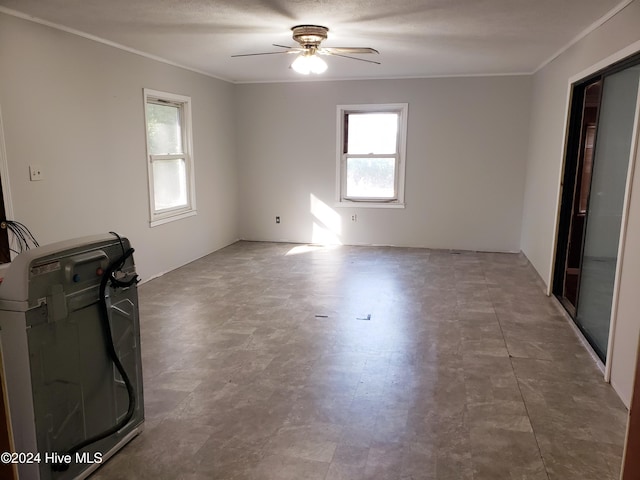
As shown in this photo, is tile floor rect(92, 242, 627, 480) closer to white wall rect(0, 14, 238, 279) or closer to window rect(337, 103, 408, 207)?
white wall rect(0, 14, 238, 279)

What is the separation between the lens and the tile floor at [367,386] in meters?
2.18

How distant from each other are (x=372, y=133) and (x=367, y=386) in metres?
4.50

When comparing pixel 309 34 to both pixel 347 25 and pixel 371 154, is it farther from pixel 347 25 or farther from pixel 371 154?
pixel 371 154

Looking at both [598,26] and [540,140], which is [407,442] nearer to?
[598,26]

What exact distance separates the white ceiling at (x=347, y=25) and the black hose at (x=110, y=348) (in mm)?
1915

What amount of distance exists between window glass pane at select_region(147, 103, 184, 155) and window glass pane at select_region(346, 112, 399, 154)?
237 centimetres

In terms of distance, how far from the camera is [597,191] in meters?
3.43

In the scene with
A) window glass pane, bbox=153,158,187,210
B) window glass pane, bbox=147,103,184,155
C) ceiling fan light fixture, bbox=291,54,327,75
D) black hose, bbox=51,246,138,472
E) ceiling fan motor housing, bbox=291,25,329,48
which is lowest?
black hose, bbox=51,246,138,472

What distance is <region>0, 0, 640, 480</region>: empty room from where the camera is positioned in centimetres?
211

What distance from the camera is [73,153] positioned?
396 cm

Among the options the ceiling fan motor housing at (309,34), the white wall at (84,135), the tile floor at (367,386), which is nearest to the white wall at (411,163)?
the white wall at (84,135)

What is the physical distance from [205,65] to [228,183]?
6.00 ft

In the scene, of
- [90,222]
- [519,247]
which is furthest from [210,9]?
[519,247]

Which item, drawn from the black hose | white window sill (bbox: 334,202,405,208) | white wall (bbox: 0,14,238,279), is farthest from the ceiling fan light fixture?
white window sill (bbox: 334,202,405,208)
